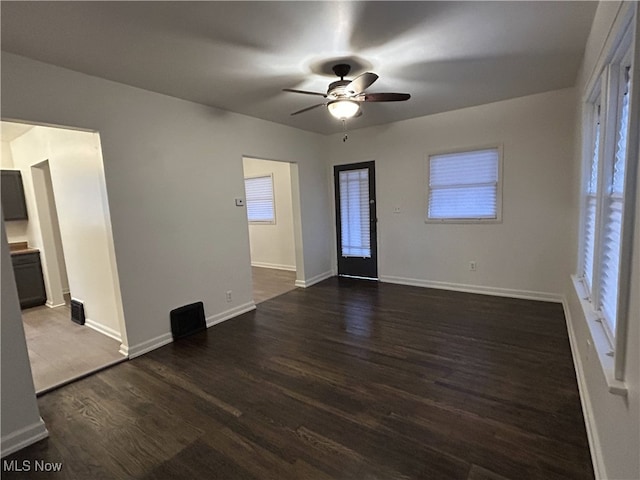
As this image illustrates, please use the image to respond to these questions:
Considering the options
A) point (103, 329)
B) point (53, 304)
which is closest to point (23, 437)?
point (103, 329)

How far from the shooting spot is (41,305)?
16.0 feet

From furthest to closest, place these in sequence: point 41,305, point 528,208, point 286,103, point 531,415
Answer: point 41,305
point 528,208
point 286,103
point 531,415

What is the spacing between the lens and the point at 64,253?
4133 mm

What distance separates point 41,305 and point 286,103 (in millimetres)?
4792

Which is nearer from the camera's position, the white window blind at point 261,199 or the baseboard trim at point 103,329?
the baseboard trim at point 103,329

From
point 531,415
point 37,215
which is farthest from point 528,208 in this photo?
point 37,215

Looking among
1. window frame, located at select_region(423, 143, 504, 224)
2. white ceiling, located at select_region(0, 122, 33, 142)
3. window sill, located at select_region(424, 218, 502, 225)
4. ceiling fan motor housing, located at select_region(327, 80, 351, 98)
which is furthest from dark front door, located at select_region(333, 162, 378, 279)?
white ceiling, located at select_region(0, 122, 33, 142)

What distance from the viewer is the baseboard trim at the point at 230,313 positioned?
12.7ft

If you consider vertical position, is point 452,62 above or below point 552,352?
above

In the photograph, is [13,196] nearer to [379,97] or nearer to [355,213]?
[355,213]

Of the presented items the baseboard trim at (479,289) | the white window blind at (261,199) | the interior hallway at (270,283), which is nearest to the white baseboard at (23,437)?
the interior hallway at (270,283)

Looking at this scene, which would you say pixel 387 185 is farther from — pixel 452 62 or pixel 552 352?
pixel 552 352

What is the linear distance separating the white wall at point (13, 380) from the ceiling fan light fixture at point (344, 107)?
254cm

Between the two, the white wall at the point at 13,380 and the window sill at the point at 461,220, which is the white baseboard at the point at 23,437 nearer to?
the white wall at the point at 13,380
